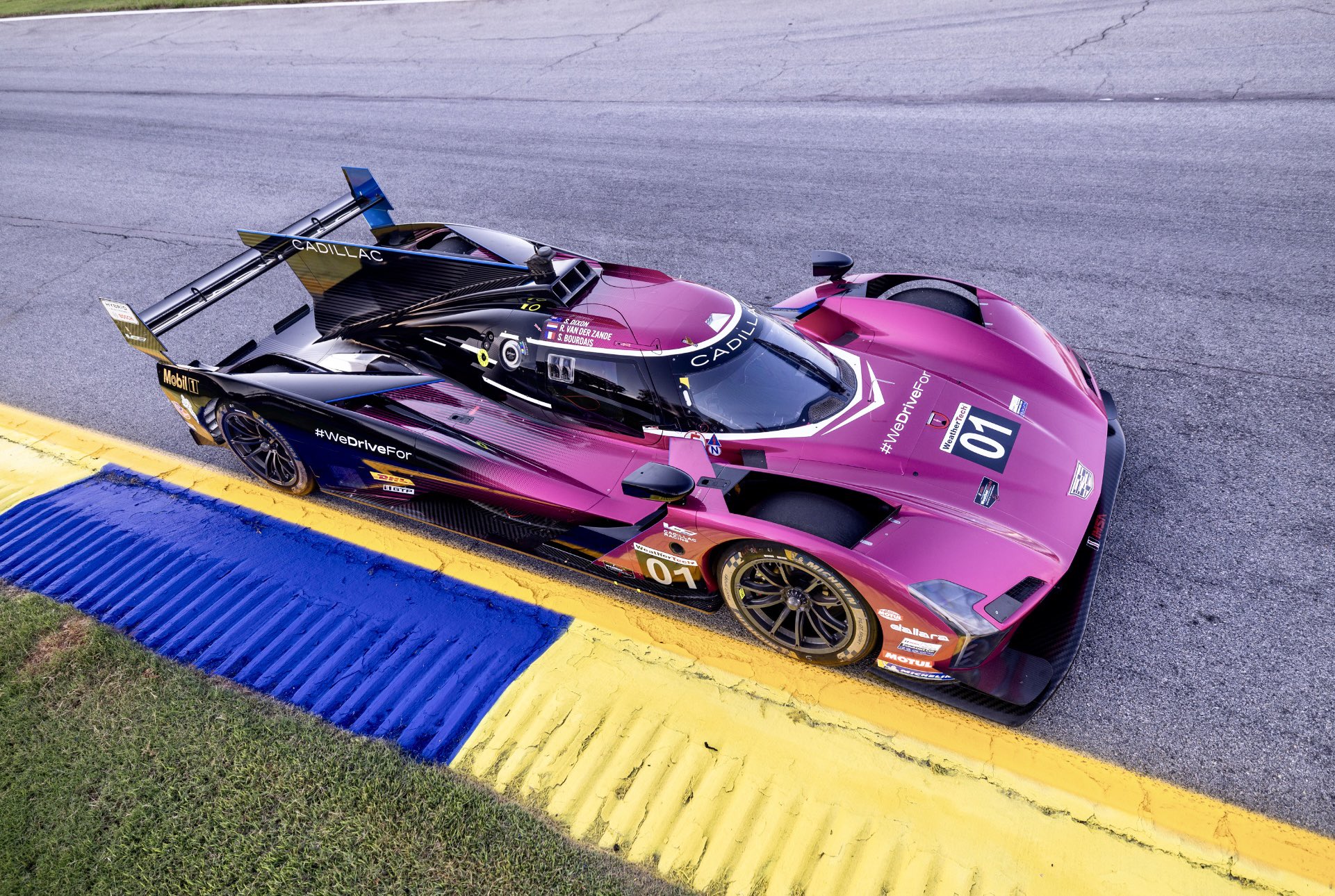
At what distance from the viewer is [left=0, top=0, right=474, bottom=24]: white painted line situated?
20656mm

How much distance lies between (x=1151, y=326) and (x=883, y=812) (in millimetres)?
5134

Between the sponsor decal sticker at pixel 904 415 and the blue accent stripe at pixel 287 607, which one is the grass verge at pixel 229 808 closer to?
the blue accent stripe at pixel 287 607

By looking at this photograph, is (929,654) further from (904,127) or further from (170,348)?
(904,127)

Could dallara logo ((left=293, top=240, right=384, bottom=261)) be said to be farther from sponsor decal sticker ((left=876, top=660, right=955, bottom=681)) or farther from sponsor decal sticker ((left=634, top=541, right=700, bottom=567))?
sponsor decal sticker ((left=876, top=660, right=955, bottom=681))

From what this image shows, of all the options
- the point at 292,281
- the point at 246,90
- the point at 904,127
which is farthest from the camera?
the point at 246,90

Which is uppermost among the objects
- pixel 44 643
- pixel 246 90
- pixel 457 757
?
pixel 246 90

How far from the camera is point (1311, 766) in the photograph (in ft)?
12.3

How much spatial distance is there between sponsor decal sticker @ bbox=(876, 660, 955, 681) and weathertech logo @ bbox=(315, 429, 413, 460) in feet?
10.1

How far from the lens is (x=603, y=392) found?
4.98 m

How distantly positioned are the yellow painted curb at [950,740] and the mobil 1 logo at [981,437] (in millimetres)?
1367

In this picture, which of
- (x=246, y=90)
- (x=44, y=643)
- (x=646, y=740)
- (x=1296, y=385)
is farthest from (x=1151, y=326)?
(x=246, y=90)

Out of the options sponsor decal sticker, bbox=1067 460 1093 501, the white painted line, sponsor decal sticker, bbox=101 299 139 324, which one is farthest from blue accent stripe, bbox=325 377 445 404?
the white painted line

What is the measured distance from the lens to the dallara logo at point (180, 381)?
5898 mm

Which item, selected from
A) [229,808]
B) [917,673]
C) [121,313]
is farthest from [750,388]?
[121,313]
